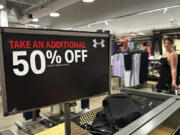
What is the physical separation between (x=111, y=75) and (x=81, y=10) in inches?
273

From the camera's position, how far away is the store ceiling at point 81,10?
216 inches

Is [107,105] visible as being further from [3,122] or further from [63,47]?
[3,122]

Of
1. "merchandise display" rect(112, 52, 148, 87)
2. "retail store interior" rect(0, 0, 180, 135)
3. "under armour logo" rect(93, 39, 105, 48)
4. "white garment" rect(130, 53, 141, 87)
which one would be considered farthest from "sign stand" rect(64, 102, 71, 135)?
"white garment" rect(130, 53, 141, 87)

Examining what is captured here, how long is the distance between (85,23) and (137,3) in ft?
9.78

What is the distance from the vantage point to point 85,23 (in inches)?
307

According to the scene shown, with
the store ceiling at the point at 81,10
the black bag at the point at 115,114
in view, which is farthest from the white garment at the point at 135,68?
the black bag at the point at 115,114

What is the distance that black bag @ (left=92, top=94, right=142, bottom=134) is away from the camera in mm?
1014

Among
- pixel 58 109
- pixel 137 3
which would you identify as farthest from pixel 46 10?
pixel 58 109

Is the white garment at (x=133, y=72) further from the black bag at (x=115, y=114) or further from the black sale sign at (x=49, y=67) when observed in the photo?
the black sale sign at (x=49, y=67)

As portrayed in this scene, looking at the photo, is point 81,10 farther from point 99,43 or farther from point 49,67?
point 49,67

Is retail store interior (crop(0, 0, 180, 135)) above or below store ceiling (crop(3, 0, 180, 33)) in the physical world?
below

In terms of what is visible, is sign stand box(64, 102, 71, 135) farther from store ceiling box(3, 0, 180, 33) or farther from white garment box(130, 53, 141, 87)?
store ceiling box(3, 0, 180, 33)

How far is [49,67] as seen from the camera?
775 millimetres

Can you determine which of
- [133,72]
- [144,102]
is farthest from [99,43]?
[133,72]
